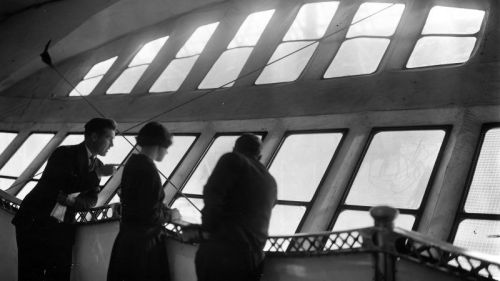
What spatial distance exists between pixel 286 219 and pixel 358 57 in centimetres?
180

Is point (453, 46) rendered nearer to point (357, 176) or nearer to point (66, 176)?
point (357, 176)

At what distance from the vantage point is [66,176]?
10.1ft

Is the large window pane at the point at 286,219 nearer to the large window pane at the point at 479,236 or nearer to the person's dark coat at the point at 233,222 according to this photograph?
the large window pane at the point at 479,236

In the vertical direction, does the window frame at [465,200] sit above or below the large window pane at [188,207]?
above

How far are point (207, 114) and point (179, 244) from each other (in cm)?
274

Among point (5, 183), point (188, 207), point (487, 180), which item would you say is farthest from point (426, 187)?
point (5, 183)

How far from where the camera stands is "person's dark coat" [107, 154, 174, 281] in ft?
8.75

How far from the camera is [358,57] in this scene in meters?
4.93

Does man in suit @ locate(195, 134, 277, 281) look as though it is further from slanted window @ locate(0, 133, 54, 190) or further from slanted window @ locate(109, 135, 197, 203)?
slanted window @ locate(0, 133, 54, 190)

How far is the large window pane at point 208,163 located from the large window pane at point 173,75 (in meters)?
1.50

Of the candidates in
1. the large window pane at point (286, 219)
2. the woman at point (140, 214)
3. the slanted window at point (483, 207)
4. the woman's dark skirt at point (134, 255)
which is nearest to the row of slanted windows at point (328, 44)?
the slanted window at point (483, 207)

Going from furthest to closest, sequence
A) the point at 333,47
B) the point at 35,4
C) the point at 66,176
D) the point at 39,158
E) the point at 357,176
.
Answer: the point at 35,4 → the point at 39,158 → the point at 333,47 → the point at 357,176 → the point at 66,176

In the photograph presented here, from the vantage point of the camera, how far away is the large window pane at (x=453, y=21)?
4453mm

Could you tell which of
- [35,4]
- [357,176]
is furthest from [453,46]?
[35,4]
